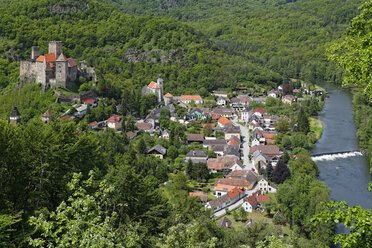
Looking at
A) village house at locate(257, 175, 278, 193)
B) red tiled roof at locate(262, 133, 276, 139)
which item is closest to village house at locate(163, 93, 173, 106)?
red tiled roof at locate(262, 133, 276, 139)

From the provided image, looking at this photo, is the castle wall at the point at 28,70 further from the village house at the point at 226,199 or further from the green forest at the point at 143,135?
the village house at the point at 226,199

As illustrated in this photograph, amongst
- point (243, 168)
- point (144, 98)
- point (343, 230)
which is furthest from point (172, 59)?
point (343, 230)

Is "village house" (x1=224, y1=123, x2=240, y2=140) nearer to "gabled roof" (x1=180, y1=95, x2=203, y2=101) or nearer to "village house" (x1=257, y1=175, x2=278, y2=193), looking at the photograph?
"village house" (x1=257, y1=175, x2=278, y2=193)

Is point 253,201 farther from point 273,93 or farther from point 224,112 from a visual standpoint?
point 273,93

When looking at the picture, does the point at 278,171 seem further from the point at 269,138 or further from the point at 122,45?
→ the point at 122,45

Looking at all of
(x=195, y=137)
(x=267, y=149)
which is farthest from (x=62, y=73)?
(x=267, y=149)
